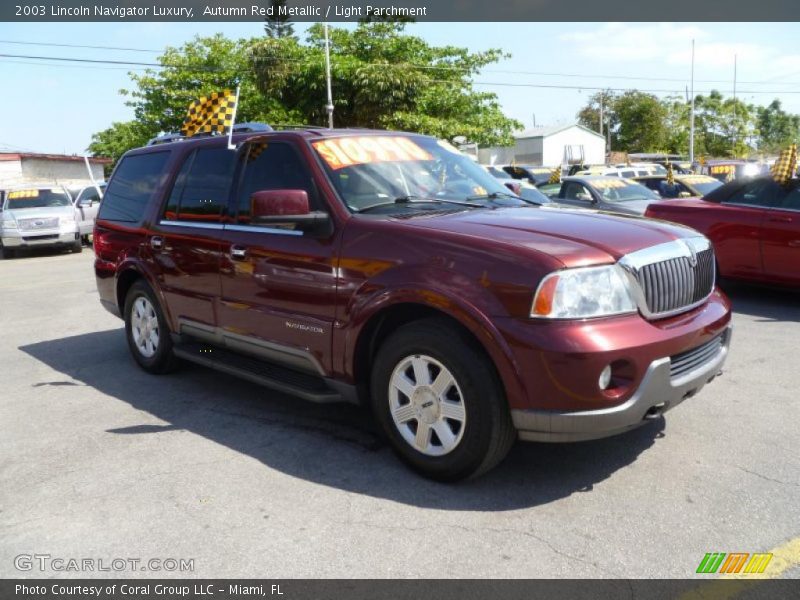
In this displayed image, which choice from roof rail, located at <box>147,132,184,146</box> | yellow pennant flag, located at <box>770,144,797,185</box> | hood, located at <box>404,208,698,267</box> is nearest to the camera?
hood, located at <box>404,208,698,267</box>

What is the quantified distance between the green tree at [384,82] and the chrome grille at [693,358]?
26804mm

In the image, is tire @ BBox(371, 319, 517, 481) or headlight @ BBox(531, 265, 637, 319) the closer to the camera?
headlight @ BBox(531, 265, 637, 319)

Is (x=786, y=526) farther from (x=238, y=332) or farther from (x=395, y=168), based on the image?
(x=238, y=332)

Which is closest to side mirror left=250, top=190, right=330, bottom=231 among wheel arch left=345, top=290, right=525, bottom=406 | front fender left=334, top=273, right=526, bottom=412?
front fender left=334, top=273, right=526, bottom=412

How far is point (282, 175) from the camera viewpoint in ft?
15.5

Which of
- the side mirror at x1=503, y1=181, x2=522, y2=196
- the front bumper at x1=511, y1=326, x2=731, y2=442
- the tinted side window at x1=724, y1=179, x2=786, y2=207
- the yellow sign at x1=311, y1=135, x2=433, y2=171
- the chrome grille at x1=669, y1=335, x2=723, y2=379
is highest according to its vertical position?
the yellow sign at x1=311, y1=135, x2=433, y2=171

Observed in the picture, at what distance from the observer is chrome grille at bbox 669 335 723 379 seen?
11.8ft

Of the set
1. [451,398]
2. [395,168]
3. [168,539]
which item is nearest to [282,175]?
[395,168]

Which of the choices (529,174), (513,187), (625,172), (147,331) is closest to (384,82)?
(529,174)

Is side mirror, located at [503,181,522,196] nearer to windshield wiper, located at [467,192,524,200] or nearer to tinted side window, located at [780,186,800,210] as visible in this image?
windshield wiper, located at [467,192,524,200]

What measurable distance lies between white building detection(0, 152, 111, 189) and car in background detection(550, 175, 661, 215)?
3367cm

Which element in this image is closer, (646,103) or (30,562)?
(30,562)

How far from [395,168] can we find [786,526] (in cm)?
288

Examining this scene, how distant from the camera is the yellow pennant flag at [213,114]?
5884 millimetres
